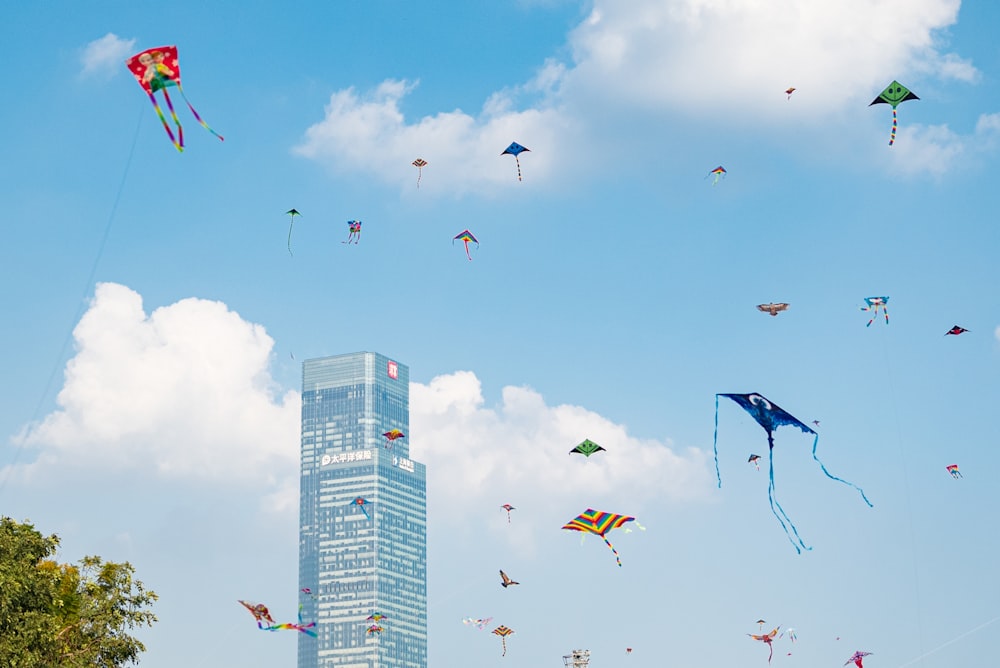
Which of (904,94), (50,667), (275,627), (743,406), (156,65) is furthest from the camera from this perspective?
(904,94)

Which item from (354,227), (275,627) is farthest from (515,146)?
(275,627)

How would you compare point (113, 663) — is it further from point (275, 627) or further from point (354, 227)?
point (354, 227)

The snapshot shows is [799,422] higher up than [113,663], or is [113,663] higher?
[799,422]

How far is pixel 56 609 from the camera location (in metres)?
52.2

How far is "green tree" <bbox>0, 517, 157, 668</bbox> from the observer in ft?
154

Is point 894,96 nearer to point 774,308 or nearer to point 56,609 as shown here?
point 774,308

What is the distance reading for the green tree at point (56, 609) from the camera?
46.9 m

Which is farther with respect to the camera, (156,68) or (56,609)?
(56,609)

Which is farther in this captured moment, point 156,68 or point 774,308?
point 774,308

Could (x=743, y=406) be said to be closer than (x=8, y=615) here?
Yes

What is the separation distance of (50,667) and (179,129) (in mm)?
28477

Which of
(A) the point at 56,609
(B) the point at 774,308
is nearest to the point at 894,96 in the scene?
(B) the point at 774,308

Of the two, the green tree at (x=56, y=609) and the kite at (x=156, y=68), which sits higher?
the kite at (x=156, y=68)

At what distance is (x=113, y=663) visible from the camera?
53.8 meters
